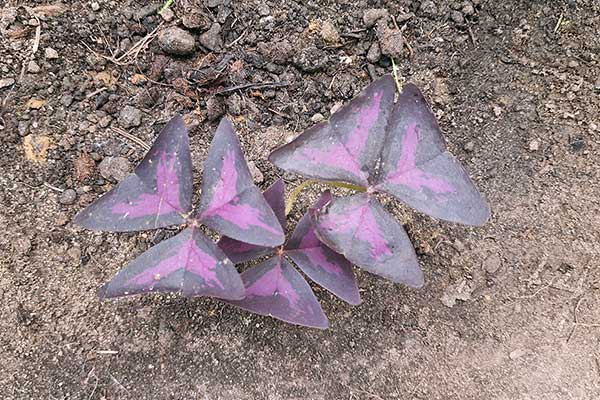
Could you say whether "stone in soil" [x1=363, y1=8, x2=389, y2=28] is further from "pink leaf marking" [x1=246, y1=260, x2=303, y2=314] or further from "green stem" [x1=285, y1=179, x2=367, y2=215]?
"pink leaf marking" [x1=246, y1=260, x2=303, y2=314]

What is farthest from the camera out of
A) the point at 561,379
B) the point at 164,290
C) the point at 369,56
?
the point at 369,56

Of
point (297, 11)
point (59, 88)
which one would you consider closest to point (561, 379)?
point (297, 11)

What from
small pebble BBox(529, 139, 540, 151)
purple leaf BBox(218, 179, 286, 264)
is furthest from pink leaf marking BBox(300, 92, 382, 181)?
small pebble BBox(529, 139, 540, 151)

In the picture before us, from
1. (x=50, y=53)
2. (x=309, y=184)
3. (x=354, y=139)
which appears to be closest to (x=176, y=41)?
(x=50, y=53)

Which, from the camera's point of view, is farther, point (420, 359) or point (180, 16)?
point (180, 16)

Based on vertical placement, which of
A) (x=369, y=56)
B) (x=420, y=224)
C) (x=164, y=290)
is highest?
(x=369, y=56)

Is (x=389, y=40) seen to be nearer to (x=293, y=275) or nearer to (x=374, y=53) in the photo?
(x=374, y=53)

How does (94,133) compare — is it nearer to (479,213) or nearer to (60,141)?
(60,141)
